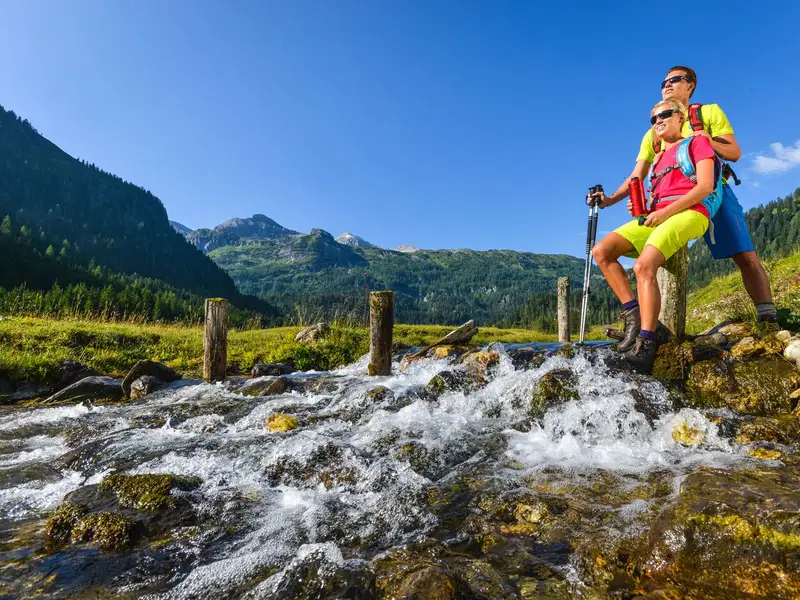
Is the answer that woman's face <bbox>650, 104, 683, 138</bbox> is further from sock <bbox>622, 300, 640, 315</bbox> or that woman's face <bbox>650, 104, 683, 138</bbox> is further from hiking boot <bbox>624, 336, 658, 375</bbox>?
hiking boot <bbox>624, 336, 658, 375</bbox>

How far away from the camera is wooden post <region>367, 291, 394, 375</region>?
12.2 meters

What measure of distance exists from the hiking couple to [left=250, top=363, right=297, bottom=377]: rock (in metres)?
10.5

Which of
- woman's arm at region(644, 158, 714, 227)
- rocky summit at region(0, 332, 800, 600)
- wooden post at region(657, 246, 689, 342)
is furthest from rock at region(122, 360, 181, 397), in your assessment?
woman's arm at region(644, 158, 714, 227)

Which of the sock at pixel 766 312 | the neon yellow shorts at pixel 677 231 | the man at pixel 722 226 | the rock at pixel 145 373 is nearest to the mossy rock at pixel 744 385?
the sock at pixel 766 312

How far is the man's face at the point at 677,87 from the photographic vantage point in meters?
7.23

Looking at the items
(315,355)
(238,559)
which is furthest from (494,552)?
(315,355)

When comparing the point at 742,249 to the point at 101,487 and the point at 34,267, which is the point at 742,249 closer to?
the point at 101,487

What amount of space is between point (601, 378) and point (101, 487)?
7.60 meters

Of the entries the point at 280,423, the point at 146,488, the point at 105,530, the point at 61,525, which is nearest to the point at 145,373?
the point at 280,423

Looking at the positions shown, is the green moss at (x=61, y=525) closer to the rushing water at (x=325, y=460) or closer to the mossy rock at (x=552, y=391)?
the rushing water at (x=325, y=460)

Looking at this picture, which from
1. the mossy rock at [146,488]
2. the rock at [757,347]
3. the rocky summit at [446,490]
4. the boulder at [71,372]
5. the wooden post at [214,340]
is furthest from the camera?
the wooden post at [214,340]

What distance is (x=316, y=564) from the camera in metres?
3.54

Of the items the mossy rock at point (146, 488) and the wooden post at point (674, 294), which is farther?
the wooden post at point (674, 294)

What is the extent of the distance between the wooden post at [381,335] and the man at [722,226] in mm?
→ 6143
